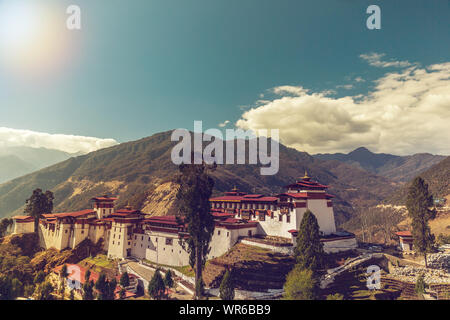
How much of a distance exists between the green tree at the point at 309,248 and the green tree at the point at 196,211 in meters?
16.0

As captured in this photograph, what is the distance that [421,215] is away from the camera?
57719 millimetres

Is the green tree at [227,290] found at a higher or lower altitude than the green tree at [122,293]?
higher

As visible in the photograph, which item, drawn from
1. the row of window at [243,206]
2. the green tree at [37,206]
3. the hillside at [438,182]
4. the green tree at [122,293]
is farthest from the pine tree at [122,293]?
the hillside at [438,182]

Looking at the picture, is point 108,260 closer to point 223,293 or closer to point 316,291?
point 223,293

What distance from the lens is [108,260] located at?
65.1 metres

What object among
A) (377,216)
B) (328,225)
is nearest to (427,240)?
(328,225)

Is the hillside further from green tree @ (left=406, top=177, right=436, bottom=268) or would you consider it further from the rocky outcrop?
green tree @ (left=406, top=177, right=436, bottom=268)

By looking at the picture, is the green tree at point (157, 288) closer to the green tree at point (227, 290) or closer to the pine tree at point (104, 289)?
the pine tree at point (104, 289)

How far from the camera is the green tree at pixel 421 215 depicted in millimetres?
56219

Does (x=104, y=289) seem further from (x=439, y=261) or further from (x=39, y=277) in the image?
(x=439, y=261)

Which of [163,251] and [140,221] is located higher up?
[140,221]

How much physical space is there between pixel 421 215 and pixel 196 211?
4868 cm

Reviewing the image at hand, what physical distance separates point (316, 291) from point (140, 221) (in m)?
47.1
